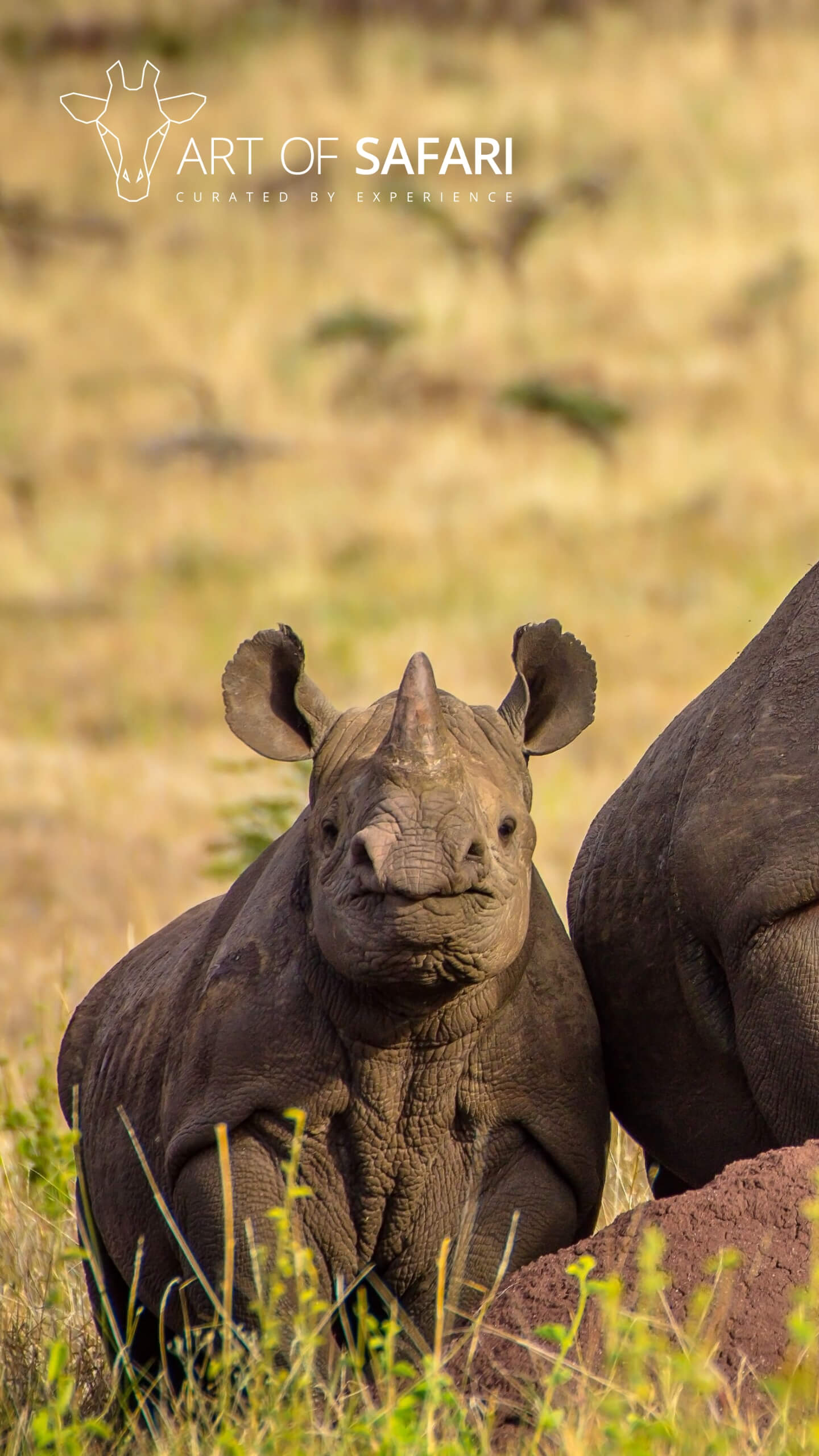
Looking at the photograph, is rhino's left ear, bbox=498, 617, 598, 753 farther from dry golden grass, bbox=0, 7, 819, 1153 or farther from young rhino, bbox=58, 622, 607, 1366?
dry golden grass, bbox=0, 7, 819, 1153

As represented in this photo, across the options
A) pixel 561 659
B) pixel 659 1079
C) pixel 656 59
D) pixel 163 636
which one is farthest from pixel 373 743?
pixel 656 59

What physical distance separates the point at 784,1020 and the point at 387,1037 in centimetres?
94

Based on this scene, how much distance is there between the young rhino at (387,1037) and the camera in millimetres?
4770

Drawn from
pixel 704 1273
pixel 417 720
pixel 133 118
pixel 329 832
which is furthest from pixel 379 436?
pixel 704 1273

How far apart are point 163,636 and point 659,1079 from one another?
58.9 feet

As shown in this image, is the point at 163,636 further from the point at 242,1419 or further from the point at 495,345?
the point at 242,1419

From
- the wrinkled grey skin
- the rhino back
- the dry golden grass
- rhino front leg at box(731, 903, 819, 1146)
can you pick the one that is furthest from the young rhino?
the dry golden grass

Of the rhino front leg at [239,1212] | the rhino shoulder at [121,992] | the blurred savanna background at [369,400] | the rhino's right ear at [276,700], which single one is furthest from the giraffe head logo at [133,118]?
the rhino front leg at [239,1212]

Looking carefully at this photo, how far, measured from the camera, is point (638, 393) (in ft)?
107

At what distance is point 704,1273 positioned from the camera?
4383mm

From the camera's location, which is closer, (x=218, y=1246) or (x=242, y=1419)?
(x=242, y=1419)

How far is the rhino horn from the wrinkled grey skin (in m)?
0.66

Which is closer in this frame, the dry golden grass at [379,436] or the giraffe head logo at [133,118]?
the dry golden grass at [379,436]

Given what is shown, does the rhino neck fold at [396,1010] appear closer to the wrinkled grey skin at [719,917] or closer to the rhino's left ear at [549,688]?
the wrinkled grey skin at [719,917]
